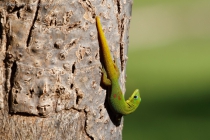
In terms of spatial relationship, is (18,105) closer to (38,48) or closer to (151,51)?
(38,48)

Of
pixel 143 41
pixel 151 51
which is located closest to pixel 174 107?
pixel 151 51

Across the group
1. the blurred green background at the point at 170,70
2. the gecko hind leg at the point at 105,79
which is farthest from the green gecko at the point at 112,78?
the blurred green background at the point at 170,70

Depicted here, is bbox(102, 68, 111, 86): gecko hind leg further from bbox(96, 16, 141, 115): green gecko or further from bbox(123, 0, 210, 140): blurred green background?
bbox(123, 0, 210, 140): blurred green background

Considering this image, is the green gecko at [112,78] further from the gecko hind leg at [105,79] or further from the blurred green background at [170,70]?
the blurred green background at [170,70]

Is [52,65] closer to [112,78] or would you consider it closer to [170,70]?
[112,78]

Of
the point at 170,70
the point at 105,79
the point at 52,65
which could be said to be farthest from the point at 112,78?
the point at 170,70

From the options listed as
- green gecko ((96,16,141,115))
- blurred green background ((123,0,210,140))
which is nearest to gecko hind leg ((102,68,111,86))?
green gecko ((96,16,141,115))
